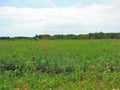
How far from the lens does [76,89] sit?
6.08 metres

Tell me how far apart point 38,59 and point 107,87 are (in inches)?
173

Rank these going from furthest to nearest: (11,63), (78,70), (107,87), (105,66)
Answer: (11,63), (105,66), (78,70), (107,87)

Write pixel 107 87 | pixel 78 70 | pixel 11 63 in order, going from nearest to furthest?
pixel 107 87 → pixel 78 70 → pixel 11 63

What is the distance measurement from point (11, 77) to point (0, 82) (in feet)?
1.94

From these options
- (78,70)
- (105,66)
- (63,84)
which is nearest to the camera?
(63,84)

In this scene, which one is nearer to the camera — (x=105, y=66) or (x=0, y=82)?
(x=0, y=82)

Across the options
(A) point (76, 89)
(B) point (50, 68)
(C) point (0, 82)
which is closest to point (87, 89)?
(A) point (76, 89)

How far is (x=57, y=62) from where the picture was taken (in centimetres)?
908

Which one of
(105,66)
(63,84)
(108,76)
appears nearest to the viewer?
(63,84)

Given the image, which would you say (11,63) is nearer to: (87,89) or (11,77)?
(11,77)

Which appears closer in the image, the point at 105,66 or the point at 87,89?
the point at 87,89

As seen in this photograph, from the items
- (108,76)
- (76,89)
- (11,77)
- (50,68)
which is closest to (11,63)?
(50,68)

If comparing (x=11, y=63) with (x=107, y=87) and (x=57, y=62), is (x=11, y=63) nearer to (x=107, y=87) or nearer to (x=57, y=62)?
(x=57, y=62)

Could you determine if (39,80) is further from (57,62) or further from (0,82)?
(57,62)
